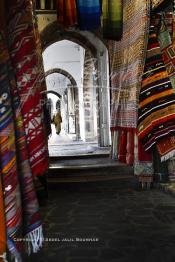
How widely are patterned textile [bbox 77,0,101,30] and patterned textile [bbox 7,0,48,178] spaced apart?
10.7 ft

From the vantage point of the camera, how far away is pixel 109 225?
4.77 m

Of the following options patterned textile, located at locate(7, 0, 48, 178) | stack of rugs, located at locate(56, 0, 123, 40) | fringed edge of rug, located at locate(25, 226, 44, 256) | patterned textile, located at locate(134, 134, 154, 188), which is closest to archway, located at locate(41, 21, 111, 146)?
patterned textile, located at locate(134, 134, 154, 188)

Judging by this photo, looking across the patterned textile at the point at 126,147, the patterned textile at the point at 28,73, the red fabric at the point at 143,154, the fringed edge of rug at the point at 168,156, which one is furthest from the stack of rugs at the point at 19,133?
the patterned textile at the point at 126,147

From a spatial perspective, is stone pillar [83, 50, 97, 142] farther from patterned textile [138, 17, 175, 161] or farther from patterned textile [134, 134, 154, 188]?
patterned textile [138, 17, 175, 161]

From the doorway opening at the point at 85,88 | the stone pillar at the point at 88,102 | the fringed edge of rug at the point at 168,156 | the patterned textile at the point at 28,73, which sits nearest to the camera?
the patterned textile at the point at 28,73

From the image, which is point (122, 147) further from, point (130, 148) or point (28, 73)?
point (28, 73)

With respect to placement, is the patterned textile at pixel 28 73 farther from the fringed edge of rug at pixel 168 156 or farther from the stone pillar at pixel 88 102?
the stone pillar at pixel 88 102

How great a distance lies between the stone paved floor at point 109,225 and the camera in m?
3.71

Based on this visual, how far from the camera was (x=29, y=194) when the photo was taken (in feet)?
6.65

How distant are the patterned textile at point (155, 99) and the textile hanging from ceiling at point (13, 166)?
438cm

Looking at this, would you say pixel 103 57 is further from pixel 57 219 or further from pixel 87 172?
pixel 57 219

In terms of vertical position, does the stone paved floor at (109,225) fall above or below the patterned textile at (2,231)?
below

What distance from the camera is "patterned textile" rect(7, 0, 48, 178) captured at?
2049mm

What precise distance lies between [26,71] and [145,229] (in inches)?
122
